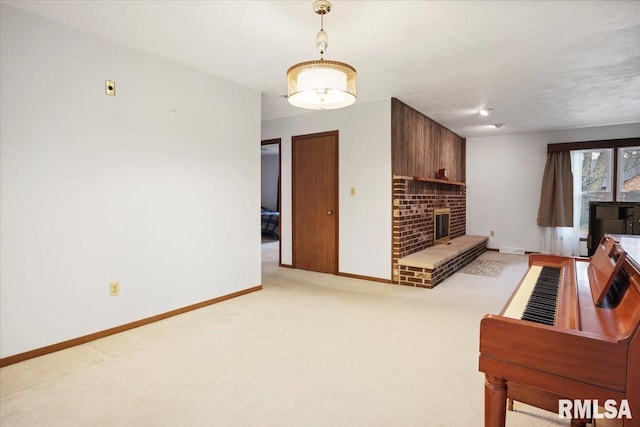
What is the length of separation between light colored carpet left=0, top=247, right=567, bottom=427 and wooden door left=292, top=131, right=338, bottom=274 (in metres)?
1.53

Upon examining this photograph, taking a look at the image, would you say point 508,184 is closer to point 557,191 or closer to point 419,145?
point 557,191

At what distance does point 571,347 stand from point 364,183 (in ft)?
11.4

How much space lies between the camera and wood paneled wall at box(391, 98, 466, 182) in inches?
168

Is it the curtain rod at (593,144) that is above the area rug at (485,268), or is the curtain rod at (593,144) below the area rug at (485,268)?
above

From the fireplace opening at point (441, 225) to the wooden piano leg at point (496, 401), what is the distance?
430 centimetres

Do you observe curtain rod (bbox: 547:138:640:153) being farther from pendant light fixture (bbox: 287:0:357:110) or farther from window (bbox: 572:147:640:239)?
pendant light fixture (bbox: 287:0:357:110)

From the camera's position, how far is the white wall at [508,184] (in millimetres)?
6340

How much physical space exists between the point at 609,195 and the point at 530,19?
4.97 m

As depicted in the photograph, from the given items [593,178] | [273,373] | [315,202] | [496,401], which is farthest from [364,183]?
[593,178]

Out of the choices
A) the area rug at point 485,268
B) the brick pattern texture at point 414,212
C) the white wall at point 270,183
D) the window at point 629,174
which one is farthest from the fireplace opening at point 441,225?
the white wall at point 270,183

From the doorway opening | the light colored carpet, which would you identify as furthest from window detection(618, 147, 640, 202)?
the doorway opening

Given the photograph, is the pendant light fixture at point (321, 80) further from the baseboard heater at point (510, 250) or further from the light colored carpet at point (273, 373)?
the baseboard heater at point (510, 250)

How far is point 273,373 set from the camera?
210 cm

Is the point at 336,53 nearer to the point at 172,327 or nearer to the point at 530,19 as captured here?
the point at 530,19
